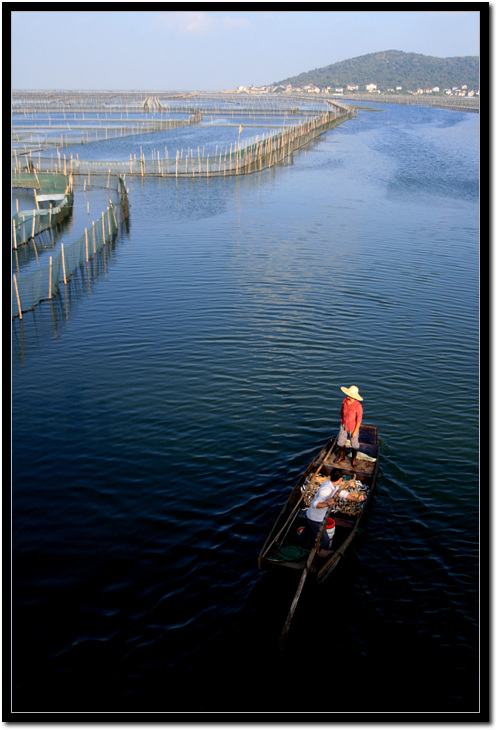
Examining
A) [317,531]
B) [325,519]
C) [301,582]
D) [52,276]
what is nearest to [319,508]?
[325,519]

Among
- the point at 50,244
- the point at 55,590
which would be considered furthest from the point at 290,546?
the point at 50,244

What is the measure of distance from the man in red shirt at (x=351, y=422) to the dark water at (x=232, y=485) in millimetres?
1593

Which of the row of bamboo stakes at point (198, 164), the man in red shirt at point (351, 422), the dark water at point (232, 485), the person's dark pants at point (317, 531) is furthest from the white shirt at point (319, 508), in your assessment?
the row of bamboo stakes at point (198, 164)

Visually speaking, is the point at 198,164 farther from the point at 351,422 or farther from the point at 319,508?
the point at 319,508

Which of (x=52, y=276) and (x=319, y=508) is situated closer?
(x=319, y=508)

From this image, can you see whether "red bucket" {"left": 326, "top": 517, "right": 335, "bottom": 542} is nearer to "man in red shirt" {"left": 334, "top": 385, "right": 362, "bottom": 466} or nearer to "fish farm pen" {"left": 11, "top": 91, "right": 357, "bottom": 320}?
"man in red shirt" {"left": 334, "top": 385, "right": 362, "bottom": 466}

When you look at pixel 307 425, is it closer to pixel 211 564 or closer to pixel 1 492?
pixel 211 564

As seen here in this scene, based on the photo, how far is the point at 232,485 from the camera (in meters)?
18.9

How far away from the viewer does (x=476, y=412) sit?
24344 mm

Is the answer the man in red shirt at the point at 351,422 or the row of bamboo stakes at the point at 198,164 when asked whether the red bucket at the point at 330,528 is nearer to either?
the man in red shirt at the point at 351,422

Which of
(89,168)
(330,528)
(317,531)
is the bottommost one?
(317,531)

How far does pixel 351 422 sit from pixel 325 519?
4.26 m

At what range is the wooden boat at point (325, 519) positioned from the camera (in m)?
14.4

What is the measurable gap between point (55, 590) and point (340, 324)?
74.2 ft
